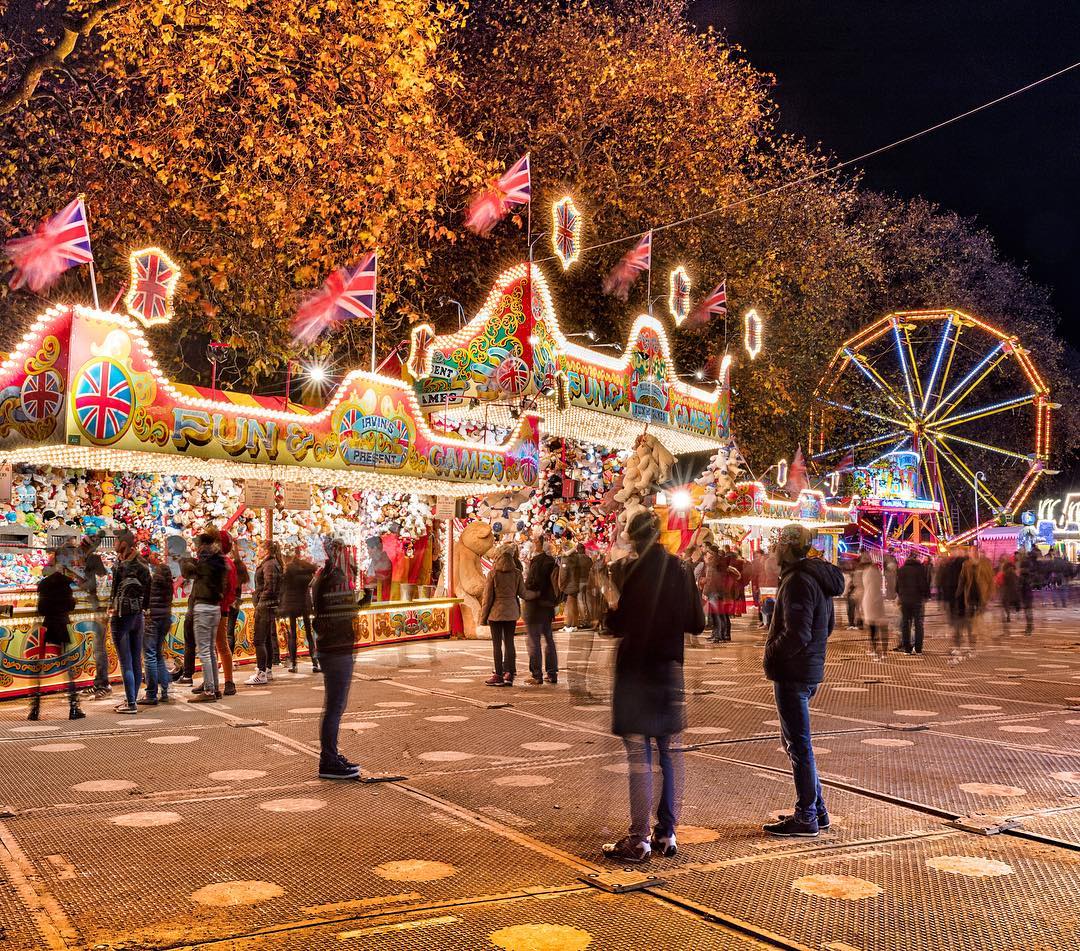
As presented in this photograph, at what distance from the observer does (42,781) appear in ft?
22.2

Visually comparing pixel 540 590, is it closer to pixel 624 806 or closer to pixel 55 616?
pixel 55 616

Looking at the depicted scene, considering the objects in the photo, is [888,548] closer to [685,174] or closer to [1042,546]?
[1042,546]

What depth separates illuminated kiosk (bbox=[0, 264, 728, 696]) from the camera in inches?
408

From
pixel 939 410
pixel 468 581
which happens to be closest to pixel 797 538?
pixel 468 581

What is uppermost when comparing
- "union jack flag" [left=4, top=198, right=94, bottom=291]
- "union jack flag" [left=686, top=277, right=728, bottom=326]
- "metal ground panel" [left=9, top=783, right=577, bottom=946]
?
"union jack flag" [left=686, top=277, right=728, bottom=326]

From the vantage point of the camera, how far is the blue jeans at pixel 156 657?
10469 mm

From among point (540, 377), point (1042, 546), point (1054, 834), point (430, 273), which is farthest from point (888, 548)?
point (1054, 834)

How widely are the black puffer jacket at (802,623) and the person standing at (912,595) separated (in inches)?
393

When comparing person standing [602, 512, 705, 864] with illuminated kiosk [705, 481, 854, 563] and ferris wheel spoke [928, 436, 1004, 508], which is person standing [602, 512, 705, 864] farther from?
ferris wheel spoke [928, 436, 1004, 508]

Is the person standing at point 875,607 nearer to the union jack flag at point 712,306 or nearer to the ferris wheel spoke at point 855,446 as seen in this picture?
the union jack flag at point 712,306

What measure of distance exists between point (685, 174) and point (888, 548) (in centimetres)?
2080

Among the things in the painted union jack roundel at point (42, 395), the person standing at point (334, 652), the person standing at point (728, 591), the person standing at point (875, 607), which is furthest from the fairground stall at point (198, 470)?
the person standing at point (875, 607)

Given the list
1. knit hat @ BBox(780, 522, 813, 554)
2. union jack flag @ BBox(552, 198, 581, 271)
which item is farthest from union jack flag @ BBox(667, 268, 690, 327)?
knit hat @ BBox(780, 522, 813, 554)

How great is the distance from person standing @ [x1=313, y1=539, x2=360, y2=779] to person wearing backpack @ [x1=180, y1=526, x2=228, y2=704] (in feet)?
11.6
